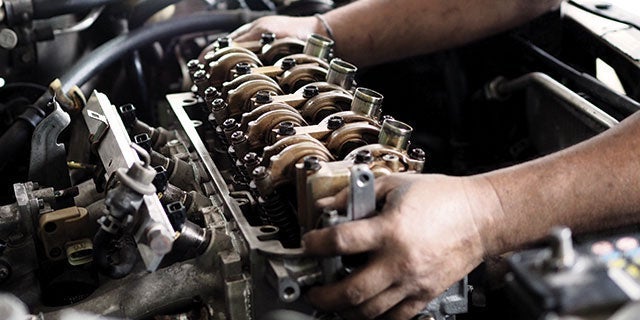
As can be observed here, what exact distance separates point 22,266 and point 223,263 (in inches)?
17.2

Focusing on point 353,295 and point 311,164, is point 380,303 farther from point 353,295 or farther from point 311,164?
point 311,164

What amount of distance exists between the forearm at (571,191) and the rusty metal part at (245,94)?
564mm

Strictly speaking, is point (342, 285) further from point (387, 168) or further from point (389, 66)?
point (389, 66)

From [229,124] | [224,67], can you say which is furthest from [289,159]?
[224,67]

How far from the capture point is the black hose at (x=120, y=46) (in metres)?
1.94

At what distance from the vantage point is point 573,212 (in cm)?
142

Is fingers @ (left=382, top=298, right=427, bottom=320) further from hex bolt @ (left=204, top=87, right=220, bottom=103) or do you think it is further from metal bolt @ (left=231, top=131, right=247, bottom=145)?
hex bolt @ (left=204, top=87, right=220, bottom=103)

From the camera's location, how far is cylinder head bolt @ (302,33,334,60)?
1.93 meters

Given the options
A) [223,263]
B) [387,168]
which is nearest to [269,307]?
[223,263]

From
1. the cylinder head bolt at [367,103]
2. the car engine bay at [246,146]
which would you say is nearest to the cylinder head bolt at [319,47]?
the car engine bay at [246,146]

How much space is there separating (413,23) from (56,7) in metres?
0.96

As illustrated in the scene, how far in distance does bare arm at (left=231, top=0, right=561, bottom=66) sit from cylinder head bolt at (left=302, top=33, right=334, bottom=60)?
278mm

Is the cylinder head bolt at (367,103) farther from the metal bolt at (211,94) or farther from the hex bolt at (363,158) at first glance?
the metal bolt at (211,94)

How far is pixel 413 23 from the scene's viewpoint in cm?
227
